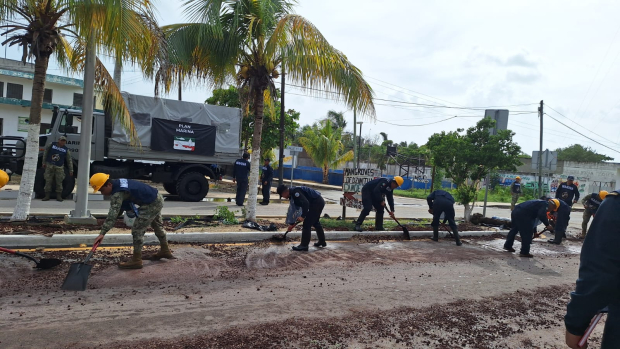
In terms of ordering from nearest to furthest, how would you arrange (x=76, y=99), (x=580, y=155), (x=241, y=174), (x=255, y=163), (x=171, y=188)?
(x=255, y=163)
(x=241, y=174)
(x=171, y=188)
(x=76, y=99)
(x=580, y=155)

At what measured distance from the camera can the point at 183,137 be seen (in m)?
14.2

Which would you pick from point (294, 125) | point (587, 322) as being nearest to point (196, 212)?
point (587, 322)

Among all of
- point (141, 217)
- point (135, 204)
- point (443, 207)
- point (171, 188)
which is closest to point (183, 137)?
point (171, 188)

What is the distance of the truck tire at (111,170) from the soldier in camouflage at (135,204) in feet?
24.3

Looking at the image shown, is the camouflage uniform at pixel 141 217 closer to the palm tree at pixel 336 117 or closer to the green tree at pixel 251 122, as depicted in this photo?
the green tree at pixel 251 122

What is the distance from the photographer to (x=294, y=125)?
947 inches

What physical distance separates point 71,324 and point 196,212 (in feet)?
25.4

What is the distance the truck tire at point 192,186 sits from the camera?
14.4 m

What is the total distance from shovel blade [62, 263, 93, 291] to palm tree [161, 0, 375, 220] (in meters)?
5.18

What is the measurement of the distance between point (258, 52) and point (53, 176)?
6.80 m

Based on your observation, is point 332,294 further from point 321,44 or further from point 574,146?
point 574,146

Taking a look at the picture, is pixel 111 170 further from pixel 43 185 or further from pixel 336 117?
pixel 336 117

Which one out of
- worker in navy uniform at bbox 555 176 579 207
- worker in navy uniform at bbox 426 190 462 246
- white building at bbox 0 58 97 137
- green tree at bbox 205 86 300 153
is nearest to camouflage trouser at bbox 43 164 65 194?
worker in navy uniform at bbox 426 190 462 246

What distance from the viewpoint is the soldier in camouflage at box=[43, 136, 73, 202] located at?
11703 millimetres
